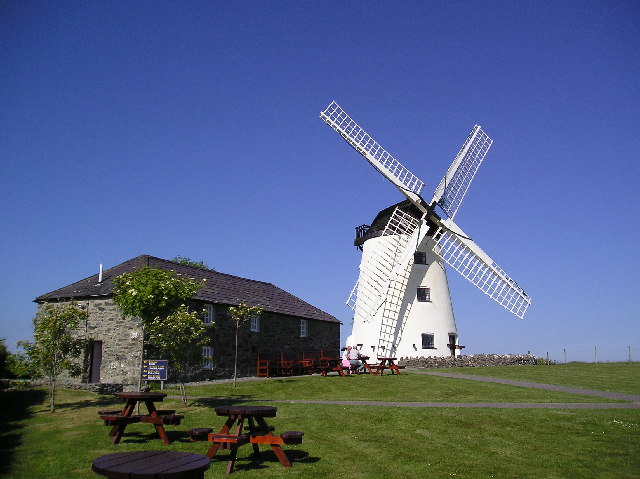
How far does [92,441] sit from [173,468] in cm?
697

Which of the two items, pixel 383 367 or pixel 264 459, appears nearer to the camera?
pixel 264 459

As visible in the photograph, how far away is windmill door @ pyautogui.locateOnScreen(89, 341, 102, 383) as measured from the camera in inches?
969

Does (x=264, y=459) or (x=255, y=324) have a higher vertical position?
(x=255, y=324)

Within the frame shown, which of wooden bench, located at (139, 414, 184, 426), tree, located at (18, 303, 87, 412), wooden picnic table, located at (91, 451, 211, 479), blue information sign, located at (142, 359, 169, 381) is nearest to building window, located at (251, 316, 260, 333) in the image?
blue information sign, located at (142, 359, 169, 381)

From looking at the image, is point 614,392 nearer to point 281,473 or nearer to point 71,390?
point 281,473

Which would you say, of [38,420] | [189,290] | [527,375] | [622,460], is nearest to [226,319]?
[189,290]

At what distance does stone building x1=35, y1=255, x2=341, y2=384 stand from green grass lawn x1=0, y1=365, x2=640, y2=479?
224 inches

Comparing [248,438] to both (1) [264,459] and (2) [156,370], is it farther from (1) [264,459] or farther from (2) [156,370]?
(2) [156,370]

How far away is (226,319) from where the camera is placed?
90.5 feet

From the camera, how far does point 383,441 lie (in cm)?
1118

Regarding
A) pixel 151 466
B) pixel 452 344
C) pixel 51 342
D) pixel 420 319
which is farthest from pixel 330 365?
pixel 151 466

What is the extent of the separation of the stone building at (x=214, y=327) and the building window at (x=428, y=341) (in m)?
7.31

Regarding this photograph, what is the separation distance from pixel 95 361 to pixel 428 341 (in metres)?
19.0

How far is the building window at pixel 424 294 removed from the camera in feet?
107
